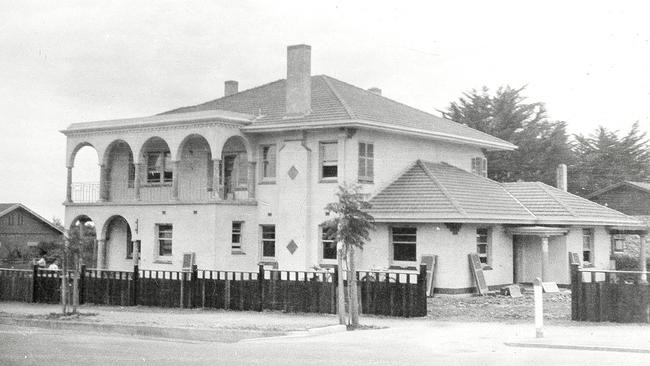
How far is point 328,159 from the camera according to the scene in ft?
103

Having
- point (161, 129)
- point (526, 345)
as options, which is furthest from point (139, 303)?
point (526, 345)

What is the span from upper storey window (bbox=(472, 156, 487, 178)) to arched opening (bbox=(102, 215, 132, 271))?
14.7 m

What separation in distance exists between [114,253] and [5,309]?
11.7m

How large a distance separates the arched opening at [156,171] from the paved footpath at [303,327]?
1190cm

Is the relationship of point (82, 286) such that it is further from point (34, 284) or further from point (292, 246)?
point (292, 246)

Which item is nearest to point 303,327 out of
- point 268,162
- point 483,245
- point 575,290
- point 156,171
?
point 575,290

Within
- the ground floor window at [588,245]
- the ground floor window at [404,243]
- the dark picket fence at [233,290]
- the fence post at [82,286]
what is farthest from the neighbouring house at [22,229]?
the ground floor window at [588,245]

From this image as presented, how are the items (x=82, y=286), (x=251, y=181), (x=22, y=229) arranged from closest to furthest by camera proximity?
1. (x=82, y=286)
2. (x=251, y=181)
3. (x=22, y=229)

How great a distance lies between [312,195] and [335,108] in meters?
3.27

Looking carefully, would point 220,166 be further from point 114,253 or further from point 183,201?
point 114,253

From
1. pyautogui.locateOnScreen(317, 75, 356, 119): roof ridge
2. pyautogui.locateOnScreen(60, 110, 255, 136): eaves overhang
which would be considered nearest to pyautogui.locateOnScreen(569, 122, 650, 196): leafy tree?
pyautogui.locateOnScreen(317, 75, 356, 119): roof ridge

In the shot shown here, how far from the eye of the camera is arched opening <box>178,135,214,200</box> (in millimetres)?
34125

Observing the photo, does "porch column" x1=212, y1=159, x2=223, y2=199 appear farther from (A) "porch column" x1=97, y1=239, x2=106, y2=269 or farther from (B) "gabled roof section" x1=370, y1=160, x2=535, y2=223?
(A) "porch column" x1=97, y1=239, x2=106, y2=269

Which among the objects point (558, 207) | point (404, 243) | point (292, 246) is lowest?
point (292, 246)
